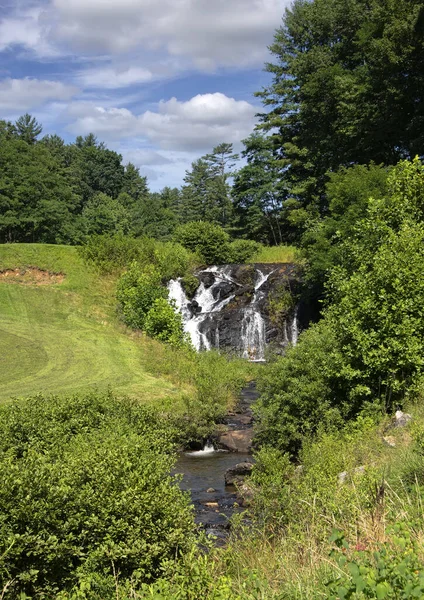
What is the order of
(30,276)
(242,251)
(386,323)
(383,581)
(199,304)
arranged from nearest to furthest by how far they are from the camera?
(383,581)
(386,323)
(199,304)
(30,276)
(242,251)

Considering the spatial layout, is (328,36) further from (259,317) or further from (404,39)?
(259,317)

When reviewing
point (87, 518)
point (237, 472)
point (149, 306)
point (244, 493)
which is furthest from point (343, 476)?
point (149, 306)

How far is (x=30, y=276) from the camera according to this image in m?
35.5

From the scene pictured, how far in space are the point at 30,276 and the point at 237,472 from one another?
24751 mm

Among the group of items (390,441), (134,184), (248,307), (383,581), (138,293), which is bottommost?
(390,441)

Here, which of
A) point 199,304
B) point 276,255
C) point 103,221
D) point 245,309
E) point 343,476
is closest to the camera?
point 343,476

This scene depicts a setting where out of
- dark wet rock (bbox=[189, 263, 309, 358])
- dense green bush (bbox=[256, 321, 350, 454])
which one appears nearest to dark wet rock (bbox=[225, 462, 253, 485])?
dense green bush (bbox=[256, 321, 350, 454])

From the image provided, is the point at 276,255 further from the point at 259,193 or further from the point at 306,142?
the point at 259,193

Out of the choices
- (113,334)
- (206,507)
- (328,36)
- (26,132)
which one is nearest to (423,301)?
(206,507)

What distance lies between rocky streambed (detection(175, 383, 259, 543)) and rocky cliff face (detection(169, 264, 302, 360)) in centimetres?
923

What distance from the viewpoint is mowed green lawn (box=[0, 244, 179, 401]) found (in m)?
21.8

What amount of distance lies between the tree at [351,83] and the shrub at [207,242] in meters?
5.71

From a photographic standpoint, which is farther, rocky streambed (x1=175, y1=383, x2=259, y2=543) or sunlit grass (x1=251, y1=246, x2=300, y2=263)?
sunlit grass (x1=251, y1=246, x2=300, y2=263)

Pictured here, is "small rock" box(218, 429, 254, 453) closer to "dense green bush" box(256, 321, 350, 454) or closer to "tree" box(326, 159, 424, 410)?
"dense green bush" box(256, 321, 350, 454)
